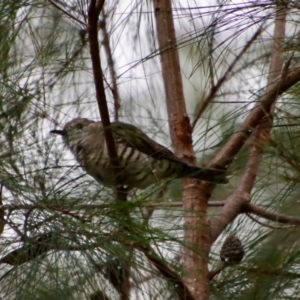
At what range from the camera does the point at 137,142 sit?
10.7 feet

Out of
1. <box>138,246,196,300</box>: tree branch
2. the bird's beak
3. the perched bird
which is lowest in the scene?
<box>138,246,196,300</box>: tree branch

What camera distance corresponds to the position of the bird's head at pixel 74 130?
3.22m

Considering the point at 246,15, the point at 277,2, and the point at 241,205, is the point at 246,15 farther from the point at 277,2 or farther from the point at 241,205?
the point at 241,205

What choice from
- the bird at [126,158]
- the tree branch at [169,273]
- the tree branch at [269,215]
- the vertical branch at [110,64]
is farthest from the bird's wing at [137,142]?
the tree branch at [169,273]

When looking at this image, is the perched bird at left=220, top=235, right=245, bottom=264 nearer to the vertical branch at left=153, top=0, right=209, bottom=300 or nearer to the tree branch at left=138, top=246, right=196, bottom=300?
the vertical branch at left=153, top=0, right=209, bottom=300

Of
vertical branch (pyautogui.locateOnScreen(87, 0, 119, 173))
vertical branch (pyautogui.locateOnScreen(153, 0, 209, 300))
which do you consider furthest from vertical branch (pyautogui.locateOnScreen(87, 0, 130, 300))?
vertical branch (pyautogui.locateOnScreen(153, 0, 209, 300))

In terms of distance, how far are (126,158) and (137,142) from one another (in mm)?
278

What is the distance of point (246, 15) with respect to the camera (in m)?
2.28

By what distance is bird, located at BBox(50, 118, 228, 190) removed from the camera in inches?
108

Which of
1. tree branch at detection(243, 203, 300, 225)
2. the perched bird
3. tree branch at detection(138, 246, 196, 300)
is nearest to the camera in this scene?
tree branch at detection(138, 246, 196, 300)

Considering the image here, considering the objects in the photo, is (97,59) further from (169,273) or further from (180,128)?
(180,128)

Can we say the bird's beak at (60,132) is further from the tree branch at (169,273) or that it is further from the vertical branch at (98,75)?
the tree branch at (169,273)

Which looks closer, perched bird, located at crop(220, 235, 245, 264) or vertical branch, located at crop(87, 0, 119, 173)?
vertical branch, located at crop(87, 0, 119, 173)

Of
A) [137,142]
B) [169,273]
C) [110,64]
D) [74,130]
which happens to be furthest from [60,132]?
[169,273]
